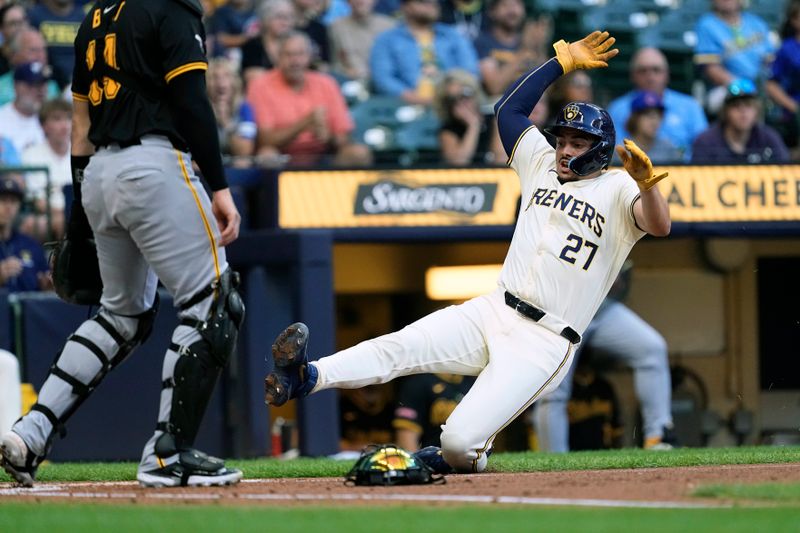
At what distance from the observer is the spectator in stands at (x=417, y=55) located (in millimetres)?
11328

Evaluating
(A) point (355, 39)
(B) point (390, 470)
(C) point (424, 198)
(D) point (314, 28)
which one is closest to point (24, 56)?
(D) point (314, 28)

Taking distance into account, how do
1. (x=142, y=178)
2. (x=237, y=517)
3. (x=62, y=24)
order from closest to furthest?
(x=237, y=517), (x=142, y=178), (x=62, y=24)

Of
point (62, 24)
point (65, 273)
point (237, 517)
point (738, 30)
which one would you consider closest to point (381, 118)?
point (62, 24)

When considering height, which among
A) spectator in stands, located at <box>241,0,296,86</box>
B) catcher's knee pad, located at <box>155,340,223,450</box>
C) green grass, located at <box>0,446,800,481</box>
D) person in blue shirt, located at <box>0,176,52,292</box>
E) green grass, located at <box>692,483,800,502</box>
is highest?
spectator in stands, located at <box>241,0,296,86</box>

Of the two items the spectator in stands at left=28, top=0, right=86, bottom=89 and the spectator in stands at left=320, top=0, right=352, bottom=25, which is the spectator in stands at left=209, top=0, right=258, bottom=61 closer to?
the spectator in stands at left=320, top=0, right=352, bottom=25

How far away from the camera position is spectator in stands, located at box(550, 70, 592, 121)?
35.1 feet

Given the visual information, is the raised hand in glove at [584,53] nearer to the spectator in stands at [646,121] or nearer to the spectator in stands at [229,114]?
the spectator in stands at [229,114]

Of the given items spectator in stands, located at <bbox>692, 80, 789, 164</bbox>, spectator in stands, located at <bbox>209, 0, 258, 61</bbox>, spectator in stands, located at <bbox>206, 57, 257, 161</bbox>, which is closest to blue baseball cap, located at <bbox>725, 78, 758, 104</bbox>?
spectator in stands, located at <bbox>692, 80, 789, 164</bbox>

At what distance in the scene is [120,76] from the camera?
501cm

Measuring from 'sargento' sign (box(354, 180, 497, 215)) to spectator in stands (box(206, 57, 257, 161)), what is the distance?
4.42 ft

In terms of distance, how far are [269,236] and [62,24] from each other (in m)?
3.08

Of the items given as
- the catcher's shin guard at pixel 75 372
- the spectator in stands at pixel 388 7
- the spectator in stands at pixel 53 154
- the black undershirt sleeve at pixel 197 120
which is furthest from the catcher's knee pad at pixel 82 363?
the spectator in stands at pixel 388 7

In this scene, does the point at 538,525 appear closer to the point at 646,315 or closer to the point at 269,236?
the point at 269,236

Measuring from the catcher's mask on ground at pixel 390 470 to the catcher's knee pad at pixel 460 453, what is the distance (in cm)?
31
